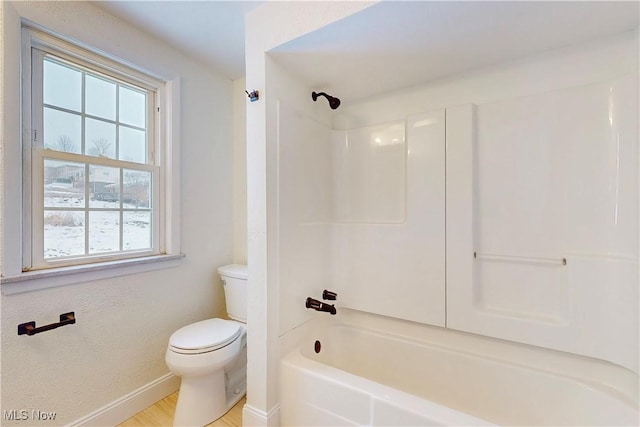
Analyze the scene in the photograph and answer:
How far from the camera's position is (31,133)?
1.29m

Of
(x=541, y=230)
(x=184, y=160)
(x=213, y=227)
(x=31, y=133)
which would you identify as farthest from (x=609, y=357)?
(x=31, y=133)

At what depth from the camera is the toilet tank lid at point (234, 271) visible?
1.89 meters

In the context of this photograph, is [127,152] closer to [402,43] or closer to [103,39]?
[103,39]

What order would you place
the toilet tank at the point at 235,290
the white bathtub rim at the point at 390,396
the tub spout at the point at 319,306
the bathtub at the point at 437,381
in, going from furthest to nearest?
the toilet tank at the point at 235,290 → the tub spout at the point at 319,306 → the bathtub at the point at 437,381 → the white bathtub rim at the point at 390,396

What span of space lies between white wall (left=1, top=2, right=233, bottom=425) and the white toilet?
0.31m

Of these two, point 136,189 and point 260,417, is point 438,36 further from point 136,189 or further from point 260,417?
point 260,417

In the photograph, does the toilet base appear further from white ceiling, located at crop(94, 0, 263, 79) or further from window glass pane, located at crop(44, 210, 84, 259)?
white ceiling, located at crop(94, 0, 263, 79)

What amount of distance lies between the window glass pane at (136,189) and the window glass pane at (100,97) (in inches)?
13.8

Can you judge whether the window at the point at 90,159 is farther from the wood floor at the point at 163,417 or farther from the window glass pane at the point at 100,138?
the wood floor at the point at 163,417

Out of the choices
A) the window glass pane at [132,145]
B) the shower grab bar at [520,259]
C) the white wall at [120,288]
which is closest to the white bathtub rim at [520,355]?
the shower grab bar at [520,259]

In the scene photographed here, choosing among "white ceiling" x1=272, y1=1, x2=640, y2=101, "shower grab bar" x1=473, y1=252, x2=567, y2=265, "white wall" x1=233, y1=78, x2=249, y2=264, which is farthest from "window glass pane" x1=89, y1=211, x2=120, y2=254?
"shower grab bar" x1=473, y1=252, x2=567, y2=265

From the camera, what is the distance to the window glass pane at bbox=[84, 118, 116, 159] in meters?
1.51

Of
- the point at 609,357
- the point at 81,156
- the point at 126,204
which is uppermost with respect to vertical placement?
the point at 81,156

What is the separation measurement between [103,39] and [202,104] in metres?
0.63
